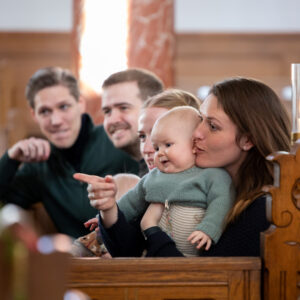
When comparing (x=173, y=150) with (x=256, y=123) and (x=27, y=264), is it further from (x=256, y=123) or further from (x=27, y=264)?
(x=27, y=264)

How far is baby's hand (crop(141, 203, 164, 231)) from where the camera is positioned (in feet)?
6.09

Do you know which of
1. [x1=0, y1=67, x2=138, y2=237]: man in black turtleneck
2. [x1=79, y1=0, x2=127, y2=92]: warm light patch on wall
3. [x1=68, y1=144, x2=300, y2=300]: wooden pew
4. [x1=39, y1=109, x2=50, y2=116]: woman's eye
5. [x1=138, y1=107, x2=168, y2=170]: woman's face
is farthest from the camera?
[x1=79, y1=0, x2=127, y2=92]: warm light patch on wall

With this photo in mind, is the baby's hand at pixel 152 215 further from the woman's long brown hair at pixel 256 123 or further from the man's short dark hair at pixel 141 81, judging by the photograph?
the man's short dark hair at pixel 141 81

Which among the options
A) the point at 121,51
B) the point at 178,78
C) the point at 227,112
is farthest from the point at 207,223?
the point at 178,78

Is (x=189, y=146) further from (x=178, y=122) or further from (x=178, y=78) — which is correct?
(x=178, y=78)

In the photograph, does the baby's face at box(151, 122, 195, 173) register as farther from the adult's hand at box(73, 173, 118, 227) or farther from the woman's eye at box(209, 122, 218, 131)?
the adult's hand at box(73, 173, 118, 227)

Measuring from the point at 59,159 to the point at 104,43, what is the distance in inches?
49.8

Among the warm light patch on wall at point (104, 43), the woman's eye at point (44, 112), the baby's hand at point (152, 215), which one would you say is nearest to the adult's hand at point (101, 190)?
the baby's hand at point (152, 215)

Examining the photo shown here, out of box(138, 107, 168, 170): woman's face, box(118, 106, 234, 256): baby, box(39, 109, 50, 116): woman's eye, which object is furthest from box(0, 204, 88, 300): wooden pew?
box(39, 109, 50, 116): woman's eye

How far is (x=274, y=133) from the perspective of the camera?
6.25 ft

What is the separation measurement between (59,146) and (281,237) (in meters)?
2.25

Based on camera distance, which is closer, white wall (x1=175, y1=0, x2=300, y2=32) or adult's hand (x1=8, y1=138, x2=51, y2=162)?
adult's hand (x1=8, y1=138, x2=51, y2=162)

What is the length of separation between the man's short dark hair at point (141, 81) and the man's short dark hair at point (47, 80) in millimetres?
608

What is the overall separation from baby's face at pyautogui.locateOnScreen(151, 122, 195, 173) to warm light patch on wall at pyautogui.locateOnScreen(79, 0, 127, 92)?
265cm
